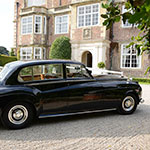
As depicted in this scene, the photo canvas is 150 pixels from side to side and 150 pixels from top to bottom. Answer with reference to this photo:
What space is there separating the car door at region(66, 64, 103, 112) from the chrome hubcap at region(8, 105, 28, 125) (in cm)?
104

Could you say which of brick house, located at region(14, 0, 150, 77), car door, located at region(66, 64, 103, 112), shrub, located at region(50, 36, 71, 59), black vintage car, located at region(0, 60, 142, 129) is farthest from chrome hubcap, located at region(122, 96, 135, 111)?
shrub, located at region(50, 36, 71, 59)

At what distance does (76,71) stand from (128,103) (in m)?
1.85

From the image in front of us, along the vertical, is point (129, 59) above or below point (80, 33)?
below

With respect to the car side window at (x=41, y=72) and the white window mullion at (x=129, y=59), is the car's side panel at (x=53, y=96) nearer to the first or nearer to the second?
the car side window at (x=41, y=72)

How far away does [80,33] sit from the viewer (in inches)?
745

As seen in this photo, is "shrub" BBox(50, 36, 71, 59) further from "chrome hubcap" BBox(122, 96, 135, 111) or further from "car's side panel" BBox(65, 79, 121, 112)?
"car's side panel" BBox(65, 79, 121, 112)

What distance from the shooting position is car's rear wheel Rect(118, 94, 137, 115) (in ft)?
17.2

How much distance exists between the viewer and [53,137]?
3.49m

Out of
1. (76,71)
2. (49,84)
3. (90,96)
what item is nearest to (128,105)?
(90,96)

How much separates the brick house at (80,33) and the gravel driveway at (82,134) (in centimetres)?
1275

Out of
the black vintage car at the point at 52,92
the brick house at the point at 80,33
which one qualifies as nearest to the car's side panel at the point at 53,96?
the black vintage car at the point at 52,92

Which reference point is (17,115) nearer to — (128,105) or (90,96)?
(90,96)

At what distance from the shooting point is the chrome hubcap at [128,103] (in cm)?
531


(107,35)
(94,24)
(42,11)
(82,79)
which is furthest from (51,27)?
(82,79)
